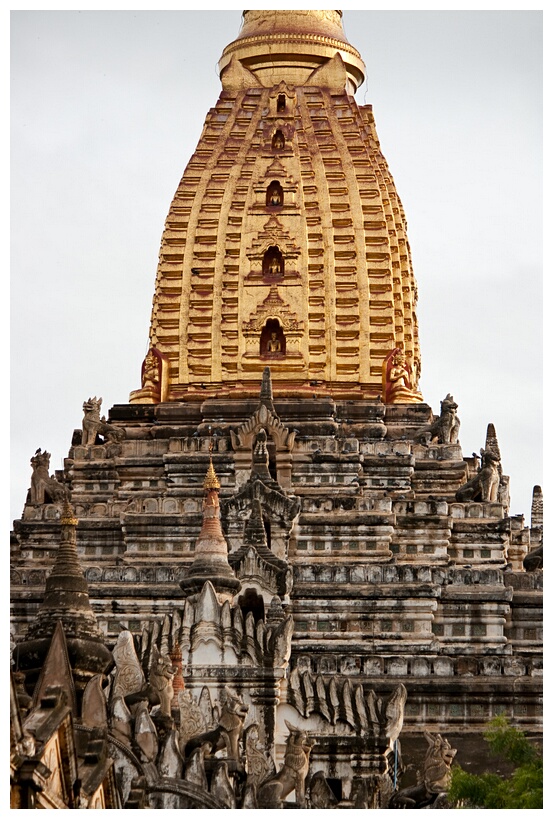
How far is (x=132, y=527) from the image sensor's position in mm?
52094

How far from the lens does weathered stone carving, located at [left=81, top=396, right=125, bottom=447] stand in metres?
56.9

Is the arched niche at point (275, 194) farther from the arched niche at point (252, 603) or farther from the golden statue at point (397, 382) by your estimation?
the arched niche at point (252, 603)

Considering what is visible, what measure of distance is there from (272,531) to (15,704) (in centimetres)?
2595

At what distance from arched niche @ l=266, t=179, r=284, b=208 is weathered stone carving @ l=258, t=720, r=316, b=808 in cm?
2652

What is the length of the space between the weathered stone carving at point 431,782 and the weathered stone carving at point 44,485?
2019 centimetres

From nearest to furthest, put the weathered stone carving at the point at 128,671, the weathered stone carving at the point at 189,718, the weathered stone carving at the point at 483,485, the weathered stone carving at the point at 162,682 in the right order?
the weathered stone carving at the point at 162,682 → the weathered stone carving at the point at 128,671 → the weathered stone carving at the point at 189,718 → the weathered stone carving at the point at 483,485

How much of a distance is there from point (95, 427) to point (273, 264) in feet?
17.4

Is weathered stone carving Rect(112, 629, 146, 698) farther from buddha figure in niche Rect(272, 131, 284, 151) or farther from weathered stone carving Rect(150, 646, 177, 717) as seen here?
buddha figure in niche Rect(272, 131, 284, 151)

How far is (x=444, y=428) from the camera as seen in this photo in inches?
2212

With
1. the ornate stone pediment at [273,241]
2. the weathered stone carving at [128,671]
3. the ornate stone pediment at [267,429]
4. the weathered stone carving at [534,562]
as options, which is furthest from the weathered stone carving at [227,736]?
the ornate stone pediment at [273,241]

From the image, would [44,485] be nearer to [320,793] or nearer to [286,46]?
[286,46]

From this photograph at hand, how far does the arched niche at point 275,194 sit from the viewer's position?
2341 inches

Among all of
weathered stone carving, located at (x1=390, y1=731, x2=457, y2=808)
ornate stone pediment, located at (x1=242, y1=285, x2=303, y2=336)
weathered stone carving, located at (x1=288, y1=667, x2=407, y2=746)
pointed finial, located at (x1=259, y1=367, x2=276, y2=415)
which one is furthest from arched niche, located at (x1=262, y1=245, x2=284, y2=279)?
weathered stone carving, located at (x1=390, y1=731, x2=457, y2=808)

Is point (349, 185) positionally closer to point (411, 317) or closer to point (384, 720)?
point (411, 317)
